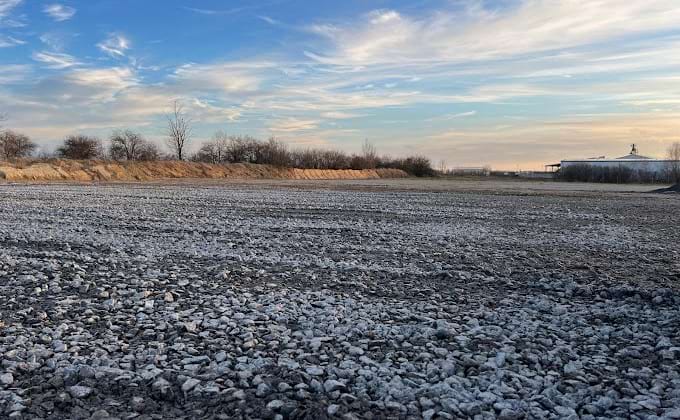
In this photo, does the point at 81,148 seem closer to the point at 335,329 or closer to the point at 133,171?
the point at 133,171

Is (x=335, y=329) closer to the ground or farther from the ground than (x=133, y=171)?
closer to the ground

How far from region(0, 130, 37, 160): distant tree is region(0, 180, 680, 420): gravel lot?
76.8 m

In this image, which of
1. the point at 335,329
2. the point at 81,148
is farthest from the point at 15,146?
the point at 335,329

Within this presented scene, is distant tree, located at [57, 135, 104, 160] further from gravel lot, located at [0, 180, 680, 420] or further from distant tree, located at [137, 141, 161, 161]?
gravel lot, located at [0, 180, 680, 420]

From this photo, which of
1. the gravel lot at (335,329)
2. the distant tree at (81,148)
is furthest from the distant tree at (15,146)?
the gravel lot at (335,329)

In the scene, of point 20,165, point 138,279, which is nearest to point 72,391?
point 138,279

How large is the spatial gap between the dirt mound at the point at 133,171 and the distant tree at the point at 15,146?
2007 cm

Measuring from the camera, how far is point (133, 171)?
66688 millimetres

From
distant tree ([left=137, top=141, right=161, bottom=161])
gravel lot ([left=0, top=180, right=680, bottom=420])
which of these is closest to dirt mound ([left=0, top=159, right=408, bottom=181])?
distant tree ([left=137, top=141, right=161, bottom=161])

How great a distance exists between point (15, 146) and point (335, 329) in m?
98.9

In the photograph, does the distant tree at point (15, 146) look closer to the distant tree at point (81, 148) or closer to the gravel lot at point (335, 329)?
the distant tree at point (81, 148)

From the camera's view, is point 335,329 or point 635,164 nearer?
point 335,329

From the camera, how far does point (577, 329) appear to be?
6215mm

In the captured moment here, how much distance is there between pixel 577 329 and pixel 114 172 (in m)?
65.0
